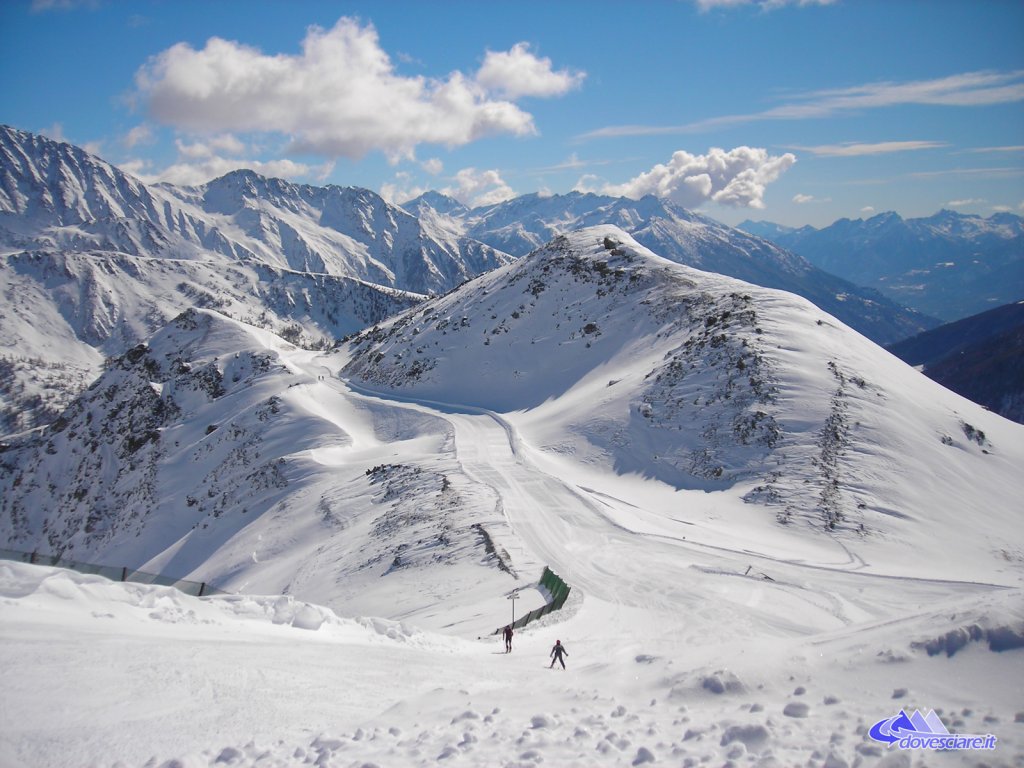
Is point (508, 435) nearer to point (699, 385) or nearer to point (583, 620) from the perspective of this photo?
point (699, 385)

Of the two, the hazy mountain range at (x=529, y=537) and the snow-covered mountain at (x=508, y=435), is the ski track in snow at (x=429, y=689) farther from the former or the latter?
the snow-covered mountain at (x=508, y=435)

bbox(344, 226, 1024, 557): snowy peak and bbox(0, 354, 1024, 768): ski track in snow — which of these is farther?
bbox(344, 226, 1024, 557): snowy peak

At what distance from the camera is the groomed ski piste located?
426 inches

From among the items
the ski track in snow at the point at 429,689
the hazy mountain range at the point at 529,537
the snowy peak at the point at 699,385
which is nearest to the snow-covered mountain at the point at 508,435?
the snowy peak at the point at 699,385

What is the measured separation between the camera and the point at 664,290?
7000 cm

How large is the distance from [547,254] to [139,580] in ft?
253

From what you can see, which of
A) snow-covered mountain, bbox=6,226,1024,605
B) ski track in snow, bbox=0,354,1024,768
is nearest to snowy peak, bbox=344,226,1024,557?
snow-covered mountain, bbox=6,226,1024,605

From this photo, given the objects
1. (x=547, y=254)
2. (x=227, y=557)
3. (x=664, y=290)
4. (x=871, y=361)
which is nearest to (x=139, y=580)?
(x=227, y=557)

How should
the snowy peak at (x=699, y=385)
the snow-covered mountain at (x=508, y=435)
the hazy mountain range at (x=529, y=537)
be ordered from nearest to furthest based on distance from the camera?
the hazy mountain range at (x=529, y=537), the snow-covered mountain at (x=508, y=435), the snowy peak at (x=699, y=385)

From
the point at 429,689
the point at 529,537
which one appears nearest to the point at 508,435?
the point at 529,537

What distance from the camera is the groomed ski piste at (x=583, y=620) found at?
1083cm

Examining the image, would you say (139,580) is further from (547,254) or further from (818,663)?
(547,254)

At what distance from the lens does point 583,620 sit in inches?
895

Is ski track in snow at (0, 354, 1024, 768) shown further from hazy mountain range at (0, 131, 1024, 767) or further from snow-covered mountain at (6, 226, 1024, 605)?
snow-covered mountain at (6, 226, 1024, 605)
